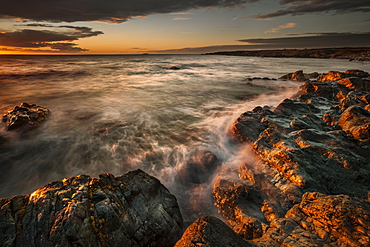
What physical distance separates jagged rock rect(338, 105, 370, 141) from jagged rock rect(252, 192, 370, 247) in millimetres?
3927

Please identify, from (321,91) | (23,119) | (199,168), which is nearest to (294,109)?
(321,91)

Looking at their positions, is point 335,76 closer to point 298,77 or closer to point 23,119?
point 298,77

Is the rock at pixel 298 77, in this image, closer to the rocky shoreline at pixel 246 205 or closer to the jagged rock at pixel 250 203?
the rocky shoreline at pixel 246 205

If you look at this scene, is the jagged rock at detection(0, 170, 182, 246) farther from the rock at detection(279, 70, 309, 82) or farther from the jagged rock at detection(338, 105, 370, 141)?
the rock at detection(279, 70, 309, 82)

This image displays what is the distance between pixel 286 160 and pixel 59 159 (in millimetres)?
8205

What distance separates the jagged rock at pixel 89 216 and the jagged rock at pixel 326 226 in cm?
195

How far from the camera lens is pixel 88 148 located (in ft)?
25.7

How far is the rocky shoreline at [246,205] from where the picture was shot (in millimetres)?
2863

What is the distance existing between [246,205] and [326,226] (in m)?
1.81

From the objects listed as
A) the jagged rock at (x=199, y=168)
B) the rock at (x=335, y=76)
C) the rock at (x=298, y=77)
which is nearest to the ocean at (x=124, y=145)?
the jagged rock at (x=199, y=168)

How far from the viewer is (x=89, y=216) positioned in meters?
3.07

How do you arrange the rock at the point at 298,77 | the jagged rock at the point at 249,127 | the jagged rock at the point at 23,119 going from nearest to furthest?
the jagged rock at the point at 249,127
the jagged rock at the point at 23,119
the rock at the point at 298,77

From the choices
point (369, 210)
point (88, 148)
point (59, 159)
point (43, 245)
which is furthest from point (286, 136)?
point (59, 159)

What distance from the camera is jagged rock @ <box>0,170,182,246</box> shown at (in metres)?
2.79
